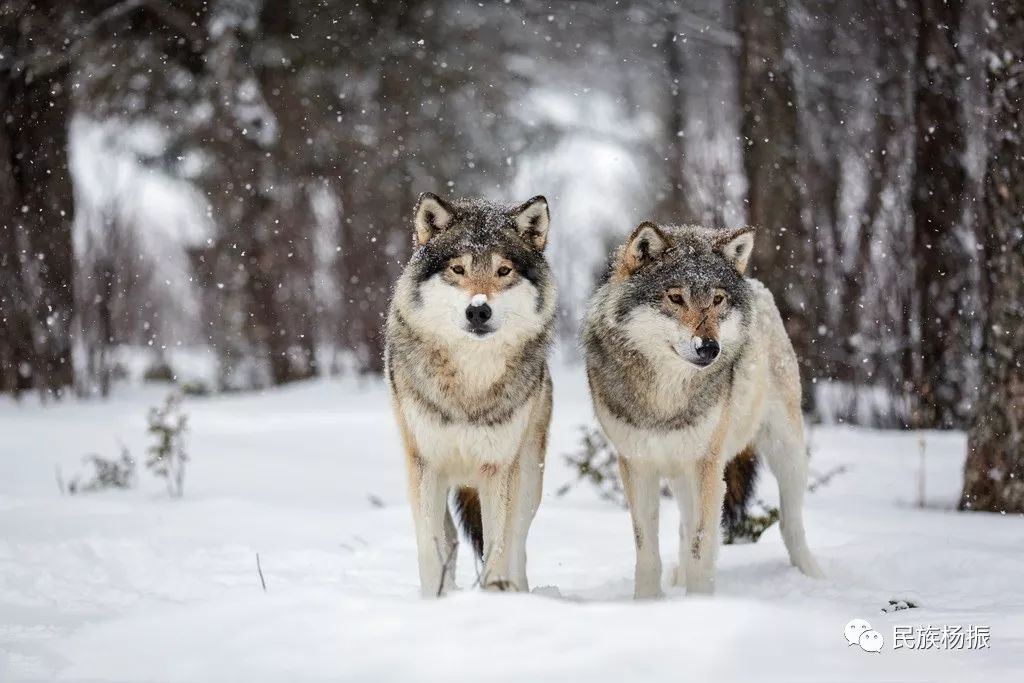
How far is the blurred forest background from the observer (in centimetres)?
798

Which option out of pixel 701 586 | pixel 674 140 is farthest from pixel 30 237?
pixel 701 586

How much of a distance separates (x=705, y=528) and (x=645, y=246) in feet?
4.02

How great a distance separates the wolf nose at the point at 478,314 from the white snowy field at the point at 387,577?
105 centimetres

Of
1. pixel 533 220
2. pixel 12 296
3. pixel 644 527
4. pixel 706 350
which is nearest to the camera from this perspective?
pixel 706 350

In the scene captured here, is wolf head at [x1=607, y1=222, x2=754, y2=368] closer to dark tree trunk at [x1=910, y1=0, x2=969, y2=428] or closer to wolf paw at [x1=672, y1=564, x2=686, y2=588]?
wolf paw at [x1=672, y1=564, x2=686, y2=588]

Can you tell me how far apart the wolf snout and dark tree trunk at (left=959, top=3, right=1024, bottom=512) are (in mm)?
3523

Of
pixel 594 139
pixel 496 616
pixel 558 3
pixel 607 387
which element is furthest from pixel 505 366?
pixel 594 139

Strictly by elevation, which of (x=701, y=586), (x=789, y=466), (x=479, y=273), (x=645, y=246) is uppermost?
(x=645, y=246)

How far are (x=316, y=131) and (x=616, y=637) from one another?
11.3 metres

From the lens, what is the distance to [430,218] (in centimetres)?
360

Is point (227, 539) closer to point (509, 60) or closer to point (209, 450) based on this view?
point (209, 450)

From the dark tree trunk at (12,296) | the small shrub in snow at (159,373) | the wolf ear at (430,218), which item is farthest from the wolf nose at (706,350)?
the small shrub in snow at (159,373)

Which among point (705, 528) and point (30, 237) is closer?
point (705, 528)

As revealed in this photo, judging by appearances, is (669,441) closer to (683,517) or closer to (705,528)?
(705,528)
